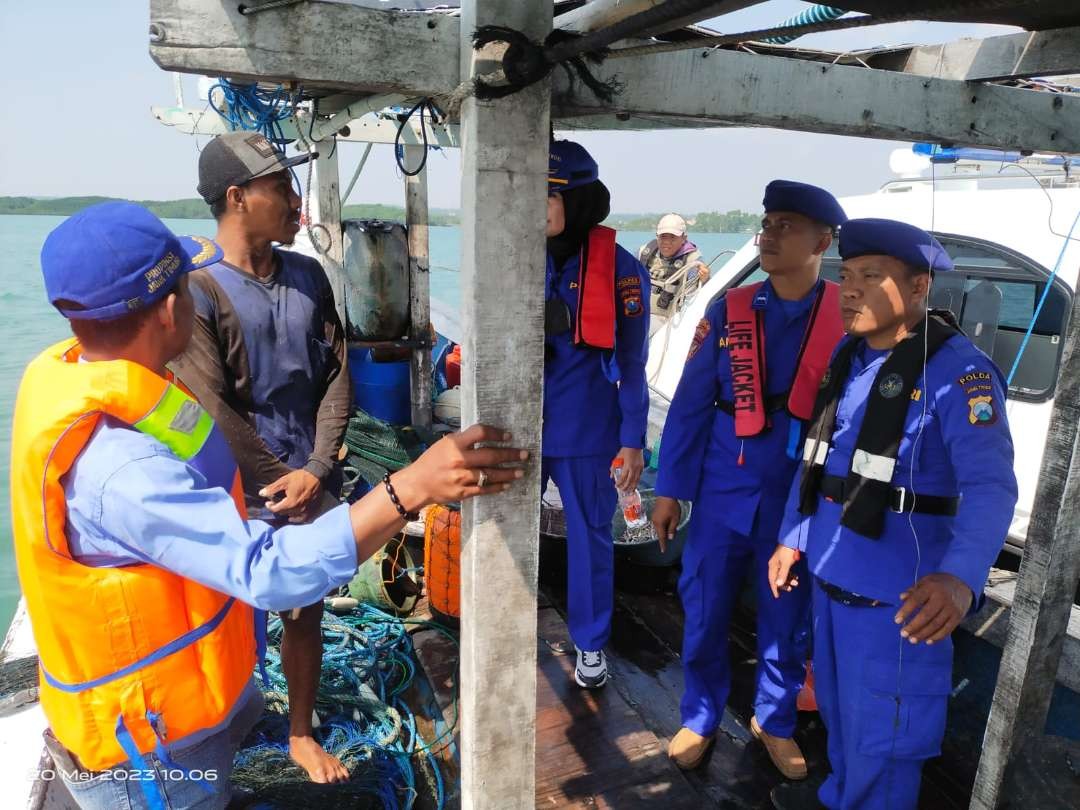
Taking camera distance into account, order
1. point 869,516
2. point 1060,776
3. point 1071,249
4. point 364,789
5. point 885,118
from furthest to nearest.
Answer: point 1071,249 → point 364,789 → point 1060,776 → point 869,516 → point 885,118

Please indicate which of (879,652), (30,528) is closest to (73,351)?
(30,528)

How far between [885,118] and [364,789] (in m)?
2.51

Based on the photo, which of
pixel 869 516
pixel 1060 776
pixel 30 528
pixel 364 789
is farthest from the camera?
pixel 364 789

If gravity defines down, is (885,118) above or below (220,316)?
above

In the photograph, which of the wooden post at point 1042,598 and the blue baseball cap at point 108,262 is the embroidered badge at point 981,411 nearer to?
the wooden post at point 1042,598

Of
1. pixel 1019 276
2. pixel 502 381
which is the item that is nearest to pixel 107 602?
pixel 502 381

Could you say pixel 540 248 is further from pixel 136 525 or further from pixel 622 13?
pixel 136 525

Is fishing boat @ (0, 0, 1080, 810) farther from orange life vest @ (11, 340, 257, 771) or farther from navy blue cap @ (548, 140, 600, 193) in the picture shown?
orange life vest @ (11, 340, 257, 771)

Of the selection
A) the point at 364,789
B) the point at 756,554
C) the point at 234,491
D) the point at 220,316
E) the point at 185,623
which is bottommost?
the point at 364,789

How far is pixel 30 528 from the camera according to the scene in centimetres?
130

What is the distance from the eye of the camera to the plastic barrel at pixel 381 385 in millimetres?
6090

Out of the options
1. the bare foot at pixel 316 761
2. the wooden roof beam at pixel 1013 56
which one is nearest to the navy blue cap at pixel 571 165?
the wooden roof beam at pixel 1013 56

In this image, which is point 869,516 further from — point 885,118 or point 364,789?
point 364,789

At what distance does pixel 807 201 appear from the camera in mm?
2291
